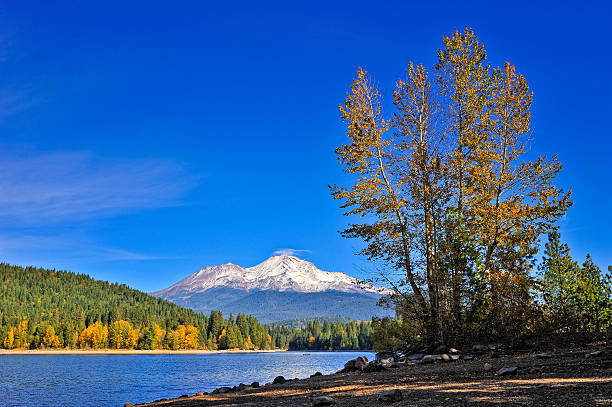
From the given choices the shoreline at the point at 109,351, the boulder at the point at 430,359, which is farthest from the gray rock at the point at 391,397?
the shoreline at the point at 109,351

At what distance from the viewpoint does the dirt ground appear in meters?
8.80

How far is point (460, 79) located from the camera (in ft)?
77.2

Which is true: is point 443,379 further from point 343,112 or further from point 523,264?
point 343,112

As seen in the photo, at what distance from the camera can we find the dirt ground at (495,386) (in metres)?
8.80

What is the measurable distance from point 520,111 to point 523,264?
744 cm

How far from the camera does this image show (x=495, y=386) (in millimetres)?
10656

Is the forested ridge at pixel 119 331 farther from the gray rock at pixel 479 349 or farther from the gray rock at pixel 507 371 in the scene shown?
the gray rock at pixel 507 371

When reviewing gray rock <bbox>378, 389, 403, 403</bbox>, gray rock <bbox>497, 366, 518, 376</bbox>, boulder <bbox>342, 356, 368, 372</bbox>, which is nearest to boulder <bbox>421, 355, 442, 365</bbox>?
boulder <bbox>342, 356, 368, 372</bbox>

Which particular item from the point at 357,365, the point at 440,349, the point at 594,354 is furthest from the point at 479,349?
the point at 594,354

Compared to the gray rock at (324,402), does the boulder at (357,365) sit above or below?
below

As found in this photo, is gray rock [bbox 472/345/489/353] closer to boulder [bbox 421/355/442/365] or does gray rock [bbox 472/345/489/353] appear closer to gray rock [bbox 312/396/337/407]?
boulder [bbox 421/355/442/365]

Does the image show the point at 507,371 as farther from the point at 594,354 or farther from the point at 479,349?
the point at 479,349

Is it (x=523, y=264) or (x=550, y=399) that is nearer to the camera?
(x=550, y=399)

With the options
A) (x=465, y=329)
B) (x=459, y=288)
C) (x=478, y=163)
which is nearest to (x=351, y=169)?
(x=478, y=163)
